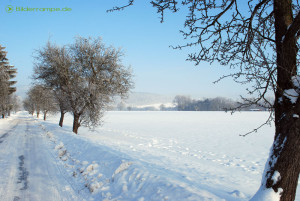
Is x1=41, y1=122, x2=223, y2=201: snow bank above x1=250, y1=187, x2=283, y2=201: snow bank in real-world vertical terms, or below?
below

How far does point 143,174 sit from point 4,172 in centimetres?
489

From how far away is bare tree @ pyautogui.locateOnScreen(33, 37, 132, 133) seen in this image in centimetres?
1622

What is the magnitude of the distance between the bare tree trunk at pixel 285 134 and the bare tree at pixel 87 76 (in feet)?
46.3

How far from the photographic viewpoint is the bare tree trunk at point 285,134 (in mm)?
2926

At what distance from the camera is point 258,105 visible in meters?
3.56

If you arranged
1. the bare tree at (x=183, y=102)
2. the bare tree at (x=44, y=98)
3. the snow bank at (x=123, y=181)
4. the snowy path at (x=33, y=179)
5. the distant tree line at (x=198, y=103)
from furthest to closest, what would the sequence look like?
the bare tree at (x=183, y=102) → the distant tree line at (x=198, y=103) → the bare tree at (x=44, y=98) → the snowy path at (x=33, y=179) → the snow bank at (x=123, y=181)

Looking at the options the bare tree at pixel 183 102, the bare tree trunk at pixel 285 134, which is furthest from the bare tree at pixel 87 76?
the bare tree at pixel 183 102

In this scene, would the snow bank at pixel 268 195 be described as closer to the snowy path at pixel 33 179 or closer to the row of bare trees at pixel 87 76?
the snowy path at pixel 33 179

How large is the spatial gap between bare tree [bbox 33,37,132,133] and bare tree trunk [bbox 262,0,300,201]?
1411cm

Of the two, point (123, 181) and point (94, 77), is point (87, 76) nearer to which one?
point (94, 77)

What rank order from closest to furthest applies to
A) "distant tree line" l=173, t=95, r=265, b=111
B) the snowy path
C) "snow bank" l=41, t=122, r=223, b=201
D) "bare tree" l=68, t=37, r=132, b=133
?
"snow bank" l=41, t=122, r=223, b=201 → the snowy path → "bare tree" l=68, t=37, r=132, b=133 → "distant tree line" l=173, t=95, r=265, b=111

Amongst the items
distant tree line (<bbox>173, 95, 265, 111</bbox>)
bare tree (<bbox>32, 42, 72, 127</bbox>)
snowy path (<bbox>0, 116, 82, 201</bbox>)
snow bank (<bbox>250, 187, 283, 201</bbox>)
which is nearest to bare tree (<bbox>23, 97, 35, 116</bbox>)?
bare tree (<bbox>32, 42, 72, 127</bbox>)

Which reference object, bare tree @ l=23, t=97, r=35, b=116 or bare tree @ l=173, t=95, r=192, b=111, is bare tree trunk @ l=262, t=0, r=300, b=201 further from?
bare tree @ l=173, t=95, r=192, b=111

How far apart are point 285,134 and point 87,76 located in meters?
15.6
